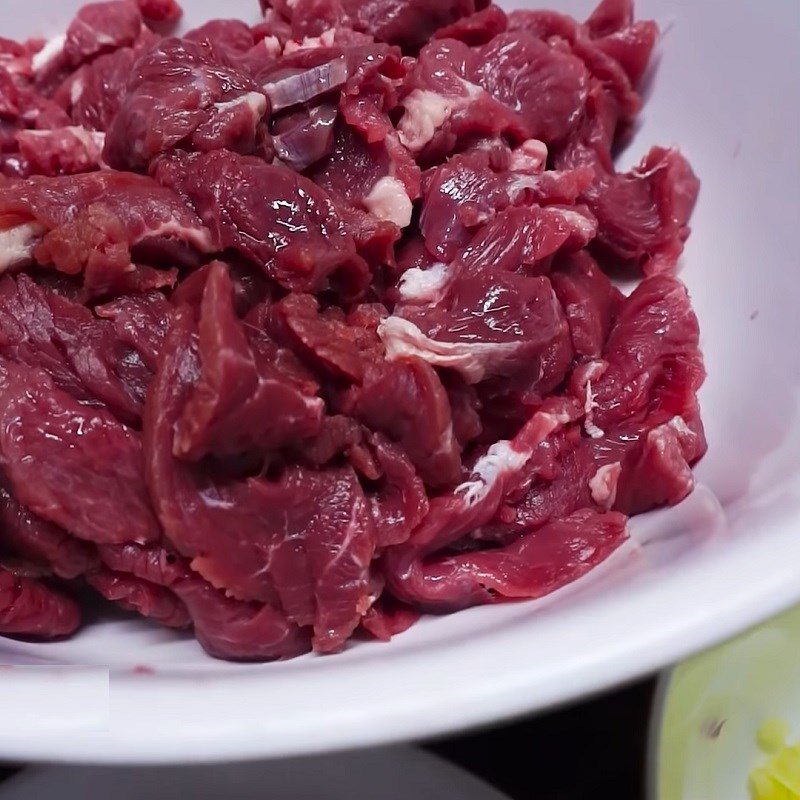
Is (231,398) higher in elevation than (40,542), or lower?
higher

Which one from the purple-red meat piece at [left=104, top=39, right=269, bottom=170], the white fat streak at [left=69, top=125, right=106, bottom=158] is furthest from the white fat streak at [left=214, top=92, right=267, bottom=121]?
the white fat streak at [left=69, top=125, right=106, bottom=158]

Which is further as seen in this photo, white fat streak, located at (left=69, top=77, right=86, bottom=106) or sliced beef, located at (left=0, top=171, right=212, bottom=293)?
white fat streak, located at (left=69, top=77, right=86, bottom=106)

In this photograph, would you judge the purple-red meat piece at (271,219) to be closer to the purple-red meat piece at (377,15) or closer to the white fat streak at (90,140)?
the white fat streak at (90,140)

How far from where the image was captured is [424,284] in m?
2.32

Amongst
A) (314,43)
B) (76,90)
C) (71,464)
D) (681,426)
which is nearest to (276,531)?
(71,464)

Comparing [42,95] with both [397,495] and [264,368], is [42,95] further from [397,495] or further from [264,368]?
[397,495]

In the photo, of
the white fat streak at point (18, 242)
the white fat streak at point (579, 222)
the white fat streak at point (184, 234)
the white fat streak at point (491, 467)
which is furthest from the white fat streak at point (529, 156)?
the white fat streak at point (18, 242)

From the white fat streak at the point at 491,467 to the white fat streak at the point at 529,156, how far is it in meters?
0.91

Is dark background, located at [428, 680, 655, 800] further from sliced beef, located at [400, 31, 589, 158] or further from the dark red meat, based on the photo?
the dark red meat

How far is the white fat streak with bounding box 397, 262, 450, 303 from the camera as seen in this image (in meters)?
2.30

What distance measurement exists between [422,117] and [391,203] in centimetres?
34

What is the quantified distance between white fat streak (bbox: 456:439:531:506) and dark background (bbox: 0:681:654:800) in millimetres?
818

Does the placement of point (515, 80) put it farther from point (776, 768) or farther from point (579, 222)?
point (776, 768)

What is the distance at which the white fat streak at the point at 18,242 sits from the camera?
6.82 ft
